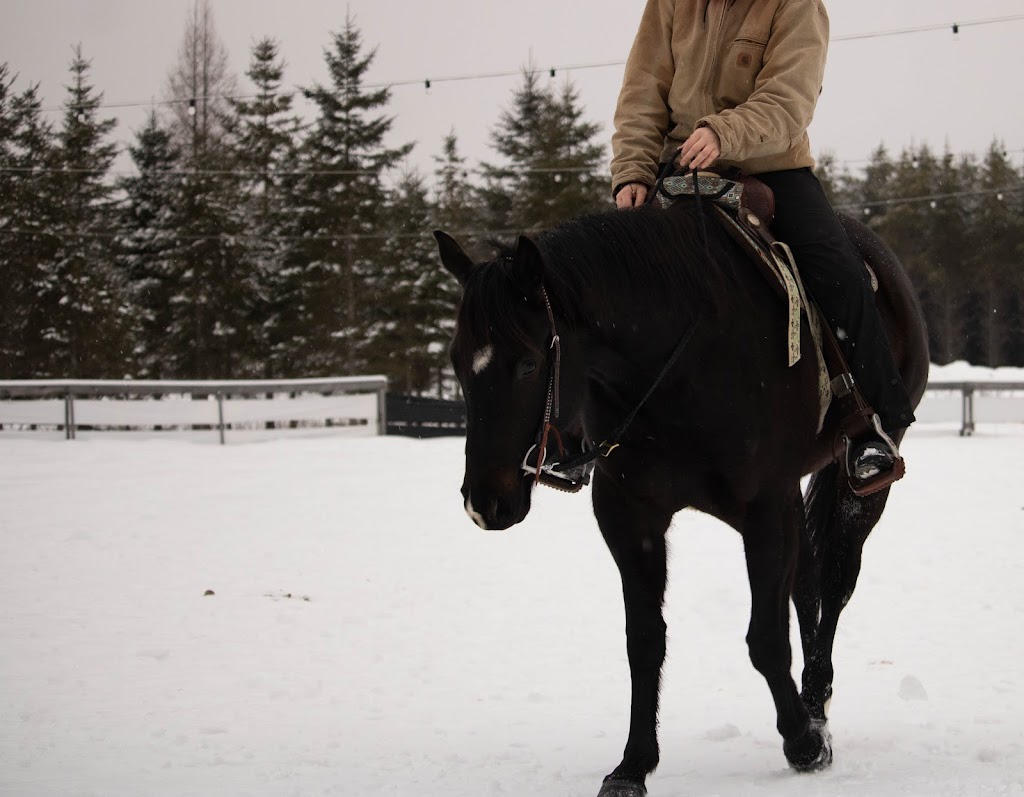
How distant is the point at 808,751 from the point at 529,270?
203 cm

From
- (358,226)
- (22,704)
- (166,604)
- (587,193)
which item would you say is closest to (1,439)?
(166,604)

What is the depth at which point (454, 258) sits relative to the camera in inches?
125

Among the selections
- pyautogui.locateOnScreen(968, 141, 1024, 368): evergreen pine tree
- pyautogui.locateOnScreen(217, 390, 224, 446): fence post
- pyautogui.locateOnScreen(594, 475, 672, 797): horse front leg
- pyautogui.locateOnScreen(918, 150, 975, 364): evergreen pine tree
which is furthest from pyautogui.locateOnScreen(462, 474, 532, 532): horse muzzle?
pyautogui.locateOnScreen(918, 150, 975, 364): evergreen pine tree

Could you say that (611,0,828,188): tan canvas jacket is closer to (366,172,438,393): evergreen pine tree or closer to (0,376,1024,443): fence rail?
(0,376,1024,443): fence rail

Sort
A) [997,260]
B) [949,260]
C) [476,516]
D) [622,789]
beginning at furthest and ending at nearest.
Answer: [949,260] → [997,260] → [622,789] → [476,516]

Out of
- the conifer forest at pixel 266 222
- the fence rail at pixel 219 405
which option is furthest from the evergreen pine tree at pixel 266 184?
the fence rail at pixel 219 405

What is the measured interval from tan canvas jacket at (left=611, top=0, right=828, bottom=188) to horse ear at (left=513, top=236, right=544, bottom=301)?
94cm

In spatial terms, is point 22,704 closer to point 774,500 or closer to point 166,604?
point 166,604

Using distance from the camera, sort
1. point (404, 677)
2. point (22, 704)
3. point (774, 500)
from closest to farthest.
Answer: point (774, 500) < point (22, 704) < point (404, 677)

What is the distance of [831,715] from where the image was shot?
4.64 m

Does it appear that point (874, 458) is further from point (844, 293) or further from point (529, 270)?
point (529, 270)

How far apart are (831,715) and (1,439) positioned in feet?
49.2

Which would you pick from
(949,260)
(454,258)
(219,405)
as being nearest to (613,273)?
(454,258)

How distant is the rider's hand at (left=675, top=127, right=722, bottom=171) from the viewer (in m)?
3.41
